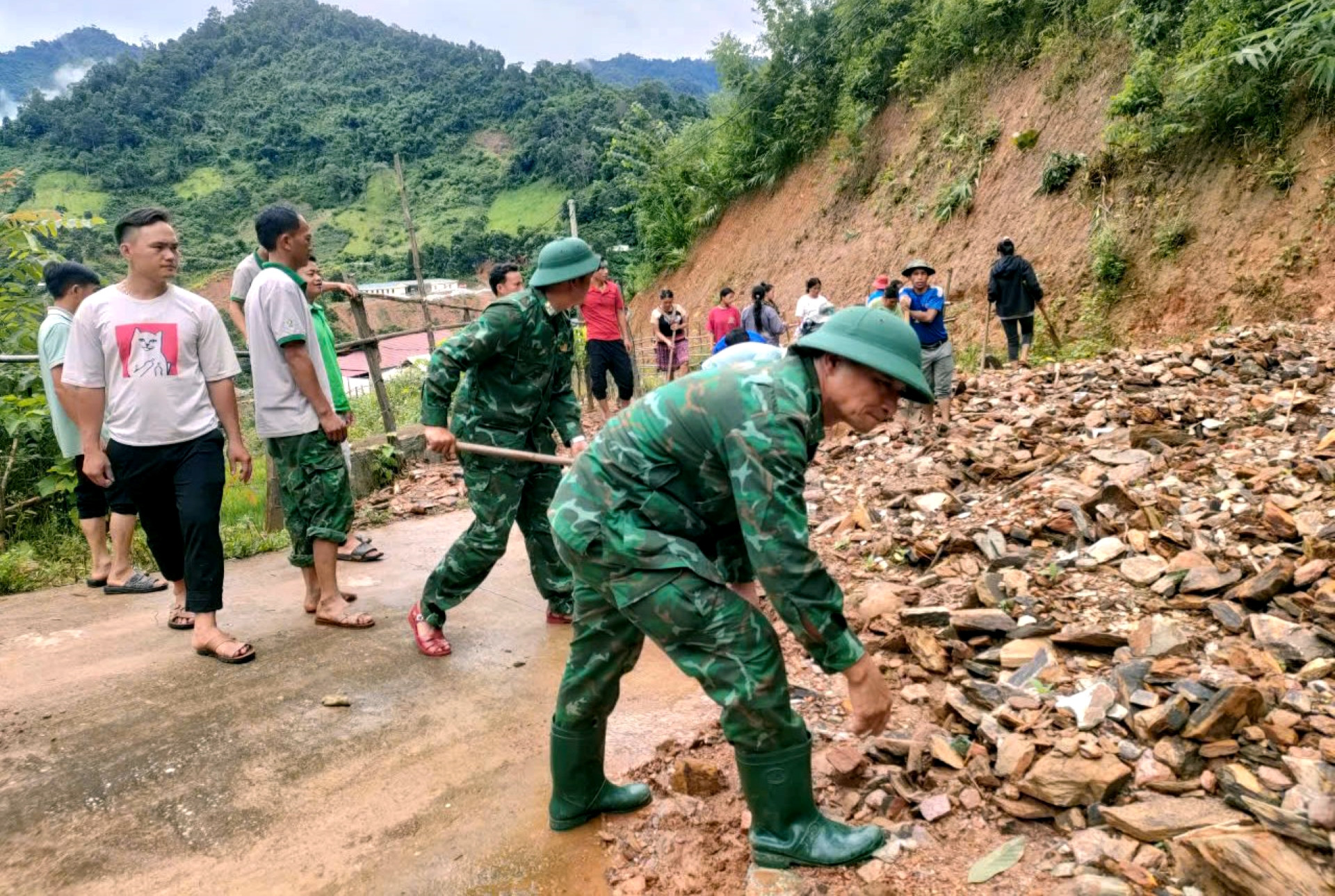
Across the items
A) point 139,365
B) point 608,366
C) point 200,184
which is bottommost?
point 608,366

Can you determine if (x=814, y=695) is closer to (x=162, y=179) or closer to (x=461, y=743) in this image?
(x=461, y=743)

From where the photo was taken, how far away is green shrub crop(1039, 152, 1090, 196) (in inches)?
480

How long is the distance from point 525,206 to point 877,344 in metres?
50.3

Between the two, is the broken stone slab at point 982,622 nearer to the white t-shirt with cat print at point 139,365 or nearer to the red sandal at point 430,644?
the red sandal at point 430,644

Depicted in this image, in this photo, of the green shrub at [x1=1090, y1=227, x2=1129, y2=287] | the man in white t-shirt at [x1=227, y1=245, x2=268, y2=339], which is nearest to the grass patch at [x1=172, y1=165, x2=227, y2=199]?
the green shrub at [x1=1090, y1=227, x2=1129, y2=287]

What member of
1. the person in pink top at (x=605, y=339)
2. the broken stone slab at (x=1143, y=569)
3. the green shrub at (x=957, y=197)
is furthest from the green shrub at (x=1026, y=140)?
the broken stone slab at (x=1143, y=569)

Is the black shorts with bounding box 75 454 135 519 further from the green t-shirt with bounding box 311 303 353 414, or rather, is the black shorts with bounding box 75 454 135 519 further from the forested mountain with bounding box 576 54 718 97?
the forested mountain with bounding box 576 54 718 97

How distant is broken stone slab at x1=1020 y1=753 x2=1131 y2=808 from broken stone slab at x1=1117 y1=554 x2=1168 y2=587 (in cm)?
119

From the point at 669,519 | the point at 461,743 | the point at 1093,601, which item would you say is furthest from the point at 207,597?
the point at 1093,601

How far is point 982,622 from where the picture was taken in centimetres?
304

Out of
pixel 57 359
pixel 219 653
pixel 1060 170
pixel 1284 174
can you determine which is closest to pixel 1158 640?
pixel 219 653

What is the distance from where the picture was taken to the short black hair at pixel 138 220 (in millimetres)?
3170

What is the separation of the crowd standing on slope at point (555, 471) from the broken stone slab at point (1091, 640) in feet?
3.72

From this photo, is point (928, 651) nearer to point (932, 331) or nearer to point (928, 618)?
point (928, 618)
